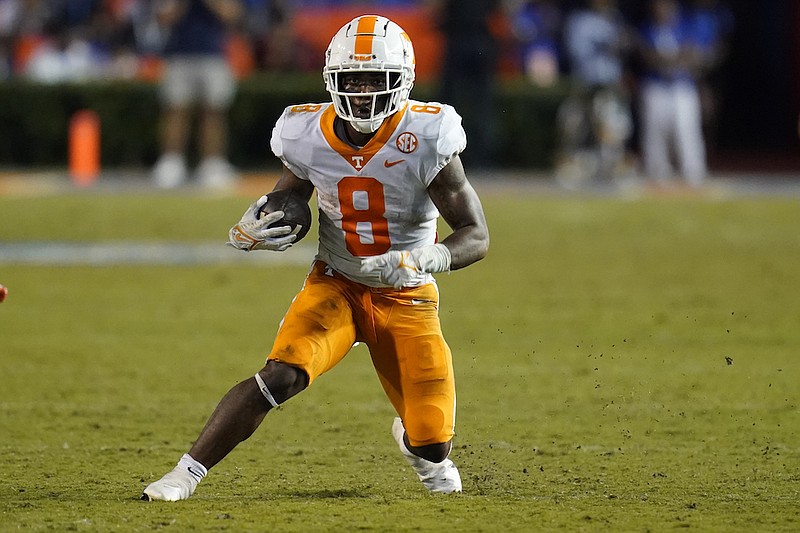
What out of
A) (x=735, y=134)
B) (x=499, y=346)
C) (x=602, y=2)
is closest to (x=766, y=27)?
(x=735, y=134)

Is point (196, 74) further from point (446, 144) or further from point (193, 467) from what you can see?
point (193, 467)

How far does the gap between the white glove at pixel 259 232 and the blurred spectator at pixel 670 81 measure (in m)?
10.4

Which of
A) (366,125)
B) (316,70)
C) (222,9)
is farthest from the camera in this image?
(316,70)

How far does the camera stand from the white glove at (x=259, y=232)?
14.9 feet

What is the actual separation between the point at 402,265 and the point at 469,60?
11224 millimetres

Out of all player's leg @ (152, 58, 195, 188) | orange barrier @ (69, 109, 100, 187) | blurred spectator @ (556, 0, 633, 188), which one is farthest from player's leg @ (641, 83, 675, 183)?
orange barrier @ (69, 109, 100, 187)

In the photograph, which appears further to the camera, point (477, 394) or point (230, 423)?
point (477, 394)

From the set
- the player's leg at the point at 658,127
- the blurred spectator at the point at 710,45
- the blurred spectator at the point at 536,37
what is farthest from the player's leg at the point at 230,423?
the blurred spectator at the point at 536,37

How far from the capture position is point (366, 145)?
15.3 feet

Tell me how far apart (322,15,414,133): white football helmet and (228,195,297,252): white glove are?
39 cm

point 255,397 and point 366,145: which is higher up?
point 366,145

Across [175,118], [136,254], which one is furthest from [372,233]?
[175,118]

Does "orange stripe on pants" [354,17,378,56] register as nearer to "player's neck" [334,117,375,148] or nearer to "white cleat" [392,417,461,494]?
"player's neck" [334,117,375,148]

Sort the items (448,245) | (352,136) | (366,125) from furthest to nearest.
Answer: (352,136) → (366,125) → (448,245)
